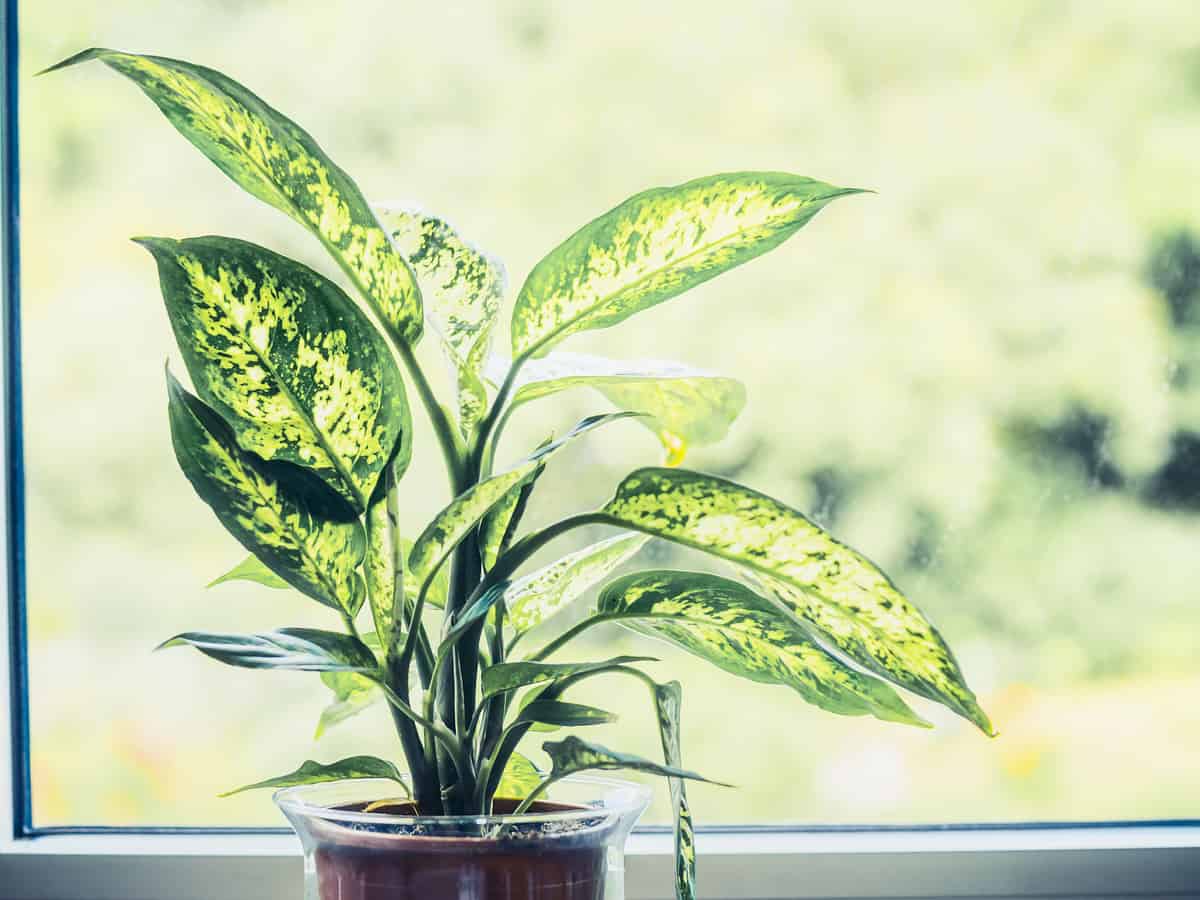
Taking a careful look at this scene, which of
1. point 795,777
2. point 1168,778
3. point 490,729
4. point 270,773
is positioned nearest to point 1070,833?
point 1168,778

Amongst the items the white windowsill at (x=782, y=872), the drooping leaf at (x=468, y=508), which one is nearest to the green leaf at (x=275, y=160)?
the drooping leaf at (x=468, y=508)

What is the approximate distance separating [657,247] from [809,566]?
19cm

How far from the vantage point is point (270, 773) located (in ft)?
2.93

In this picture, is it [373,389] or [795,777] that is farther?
[795,777]

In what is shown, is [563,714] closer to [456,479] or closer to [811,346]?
[456,479]

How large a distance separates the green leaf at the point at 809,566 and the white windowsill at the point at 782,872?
1.08 ft

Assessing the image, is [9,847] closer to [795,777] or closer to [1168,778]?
[795,777]

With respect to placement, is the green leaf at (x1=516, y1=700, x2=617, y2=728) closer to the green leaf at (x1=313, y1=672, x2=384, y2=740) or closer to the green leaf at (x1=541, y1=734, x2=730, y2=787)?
the green leaf at (x1=541, y1=734, x2=730, y2=787)

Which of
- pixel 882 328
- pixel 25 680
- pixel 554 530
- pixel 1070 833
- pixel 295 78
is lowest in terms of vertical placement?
pixel 1070 833

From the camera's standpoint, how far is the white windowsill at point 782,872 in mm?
803

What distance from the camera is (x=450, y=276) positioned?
629mm

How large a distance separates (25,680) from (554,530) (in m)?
0.54

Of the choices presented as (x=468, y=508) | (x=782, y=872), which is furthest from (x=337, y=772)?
(x=782, y=872)

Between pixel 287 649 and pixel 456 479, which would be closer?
pixel 287 649
